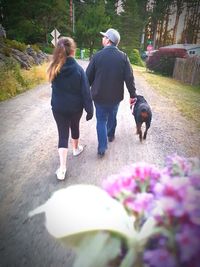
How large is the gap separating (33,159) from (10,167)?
46 centimetres

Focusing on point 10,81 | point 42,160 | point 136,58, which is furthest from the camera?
point 136,58

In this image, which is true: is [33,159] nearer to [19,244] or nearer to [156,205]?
[19,244]

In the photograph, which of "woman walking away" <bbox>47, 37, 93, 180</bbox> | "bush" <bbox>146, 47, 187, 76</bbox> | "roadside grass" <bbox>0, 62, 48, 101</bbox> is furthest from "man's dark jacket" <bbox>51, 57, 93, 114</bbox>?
"bush" <bbox>146, 47, 187, 76</bbox>

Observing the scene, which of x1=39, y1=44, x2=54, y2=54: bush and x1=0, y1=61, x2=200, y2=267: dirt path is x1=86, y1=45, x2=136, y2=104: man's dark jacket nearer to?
x1=0, y1=61, x2=200, y2=267: dirt path

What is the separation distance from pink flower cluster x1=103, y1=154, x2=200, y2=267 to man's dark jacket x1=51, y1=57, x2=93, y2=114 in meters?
2.96

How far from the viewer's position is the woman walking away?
3609mm

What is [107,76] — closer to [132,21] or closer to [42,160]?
[42,160]

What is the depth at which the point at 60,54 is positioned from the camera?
358 cm

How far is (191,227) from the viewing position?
0.71 metres

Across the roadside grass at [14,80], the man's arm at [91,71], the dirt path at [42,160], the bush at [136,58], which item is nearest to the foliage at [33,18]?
the roadside grass at [14,80]

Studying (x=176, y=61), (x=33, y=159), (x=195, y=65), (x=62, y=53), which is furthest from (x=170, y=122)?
(x=176, y=61)

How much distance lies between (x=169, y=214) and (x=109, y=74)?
160 inches

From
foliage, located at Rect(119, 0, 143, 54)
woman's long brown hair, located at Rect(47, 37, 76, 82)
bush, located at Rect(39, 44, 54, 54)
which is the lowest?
bush, located at Rect(39, 44, 54, 54)

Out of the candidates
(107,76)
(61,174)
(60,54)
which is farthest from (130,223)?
(107,76)
